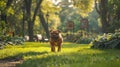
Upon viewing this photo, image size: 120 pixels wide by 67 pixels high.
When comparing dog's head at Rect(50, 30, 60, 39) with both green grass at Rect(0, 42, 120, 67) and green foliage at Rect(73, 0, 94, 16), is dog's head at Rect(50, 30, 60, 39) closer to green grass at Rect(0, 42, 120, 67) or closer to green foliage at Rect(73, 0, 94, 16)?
green grass at Rect(0, 42, 120, 67)

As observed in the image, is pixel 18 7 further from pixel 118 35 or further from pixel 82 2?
pixel 118 35

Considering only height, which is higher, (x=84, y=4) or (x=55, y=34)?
(x=84, y=4)

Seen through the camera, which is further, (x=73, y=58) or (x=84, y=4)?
(x=84, y=4)

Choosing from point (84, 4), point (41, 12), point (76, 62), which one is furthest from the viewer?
point (41, 12)

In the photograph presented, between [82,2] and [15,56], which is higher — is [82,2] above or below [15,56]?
above

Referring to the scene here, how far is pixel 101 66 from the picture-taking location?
9.65 m

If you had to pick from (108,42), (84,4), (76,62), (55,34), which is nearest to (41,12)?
(84,4)

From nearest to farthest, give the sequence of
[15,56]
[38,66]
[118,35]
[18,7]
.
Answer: [38,66] → [15,56] → [118,35] → [18,7]

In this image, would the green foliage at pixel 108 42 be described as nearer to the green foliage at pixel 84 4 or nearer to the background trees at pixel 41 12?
the background trees at pixel 41 12

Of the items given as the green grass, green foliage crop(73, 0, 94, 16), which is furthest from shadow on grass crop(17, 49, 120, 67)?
green foliage crop(73, 0, 94, 16)

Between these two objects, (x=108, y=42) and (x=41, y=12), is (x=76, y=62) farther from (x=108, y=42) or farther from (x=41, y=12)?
(x=41, y=12)

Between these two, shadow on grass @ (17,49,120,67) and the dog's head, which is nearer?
shadow on grass @ (17,49,120,67)

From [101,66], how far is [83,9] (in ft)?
131

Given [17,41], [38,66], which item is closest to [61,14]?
[17,41]
